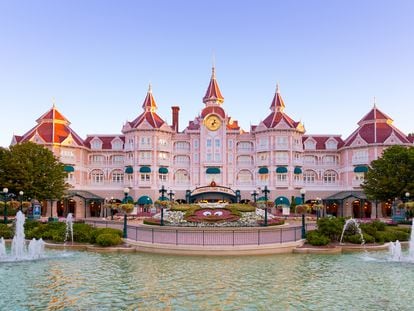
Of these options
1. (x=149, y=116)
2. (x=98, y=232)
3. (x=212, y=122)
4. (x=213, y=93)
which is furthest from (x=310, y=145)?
(x=98, y=232)

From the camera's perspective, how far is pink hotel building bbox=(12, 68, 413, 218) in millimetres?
65312

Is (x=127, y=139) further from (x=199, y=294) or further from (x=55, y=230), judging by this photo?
(x=199, y=294)

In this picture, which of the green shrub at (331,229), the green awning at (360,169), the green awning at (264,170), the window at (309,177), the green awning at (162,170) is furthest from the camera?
the window at (309,177)

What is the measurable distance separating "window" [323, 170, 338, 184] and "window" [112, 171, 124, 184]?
3582 centimetres

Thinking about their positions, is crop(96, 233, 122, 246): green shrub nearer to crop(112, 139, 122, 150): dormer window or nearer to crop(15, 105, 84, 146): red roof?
crop(15, 105, 84, 146): red roof

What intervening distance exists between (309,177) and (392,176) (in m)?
22.5

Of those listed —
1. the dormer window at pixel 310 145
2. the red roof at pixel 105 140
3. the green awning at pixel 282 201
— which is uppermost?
the red roof at pixel 105 140

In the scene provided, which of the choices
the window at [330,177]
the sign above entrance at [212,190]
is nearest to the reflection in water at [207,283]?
Answer: the sign above entrance at [212,190]

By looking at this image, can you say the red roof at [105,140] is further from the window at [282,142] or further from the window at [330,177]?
the window at [330,177]

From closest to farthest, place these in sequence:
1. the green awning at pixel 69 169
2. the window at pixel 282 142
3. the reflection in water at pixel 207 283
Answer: the reflection in water at pixel 207 283 < the green awning at pixel 69 169 < the window at pixel 282 142

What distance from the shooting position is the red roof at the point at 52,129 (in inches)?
2581

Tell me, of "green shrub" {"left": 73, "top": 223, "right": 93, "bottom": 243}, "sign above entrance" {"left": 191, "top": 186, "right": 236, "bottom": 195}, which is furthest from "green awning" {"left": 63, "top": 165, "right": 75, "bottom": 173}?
"green shrub" {"left": 73, "top": 223, "right": 93, "bottom": 243}

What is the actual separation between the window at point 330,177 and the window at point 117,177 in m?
35.8

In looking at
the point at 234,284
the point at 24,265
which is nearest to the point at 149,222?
the point at 24,265
